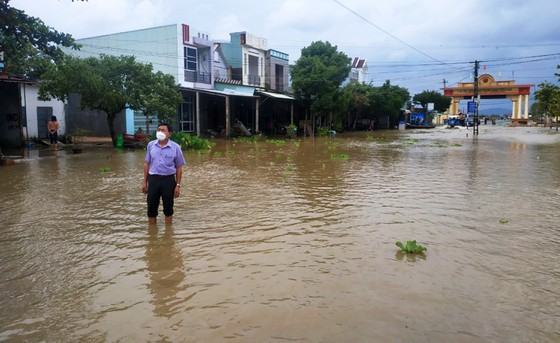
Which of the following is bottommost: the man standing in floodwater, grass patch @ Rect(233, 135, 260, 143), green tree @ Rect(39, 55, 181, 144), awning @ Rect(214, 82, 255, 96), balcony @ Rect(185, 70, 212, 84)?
grass patch @ Rect(233, 135, 260, 143)

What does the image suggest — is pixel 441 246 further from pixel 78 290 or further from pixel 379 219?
pixel 78 290

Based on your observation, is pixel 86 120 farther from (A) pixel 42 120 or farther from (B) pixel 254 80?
(B) pixel 254 80

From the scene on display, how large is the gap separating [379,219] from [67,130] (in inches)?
891

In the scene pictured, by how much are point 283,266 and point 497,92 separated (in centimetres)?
7897

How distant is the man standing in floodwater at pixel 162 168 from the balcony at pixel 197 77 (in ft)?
79.5

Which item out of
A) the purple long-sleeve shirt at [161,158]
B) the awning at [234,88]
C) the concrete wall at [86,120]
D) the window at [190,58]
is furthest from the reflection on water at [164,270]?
the awning at [234,88]

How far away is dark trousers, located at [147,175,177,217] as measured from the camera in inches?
263

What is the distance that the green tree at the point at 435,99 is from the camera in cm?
7562

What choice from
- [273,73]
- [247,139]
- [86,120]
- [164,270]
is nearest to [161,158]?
[164,270]

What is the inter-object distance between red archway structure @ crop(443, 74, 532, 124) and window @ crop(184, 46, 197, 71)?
5787cm

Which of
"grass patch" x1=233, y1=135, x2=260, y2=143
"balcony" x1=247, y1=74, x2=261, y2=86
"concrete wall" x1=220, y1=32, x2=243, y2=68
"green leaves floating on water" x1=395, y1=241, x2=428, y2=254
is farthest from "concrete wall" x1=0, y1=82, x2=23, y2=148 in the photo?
"green leaves floating on water" x1=395, y1=241, x2=428, y2=254

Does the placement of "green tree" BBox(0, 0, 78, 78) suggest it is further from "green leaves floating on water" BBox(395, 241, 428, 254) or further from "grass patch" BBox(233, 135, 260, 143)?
"grass patch" BBox(233, 135, 260, 143)

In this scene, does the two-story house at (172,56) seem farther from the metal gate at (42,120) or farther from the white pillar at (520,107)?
the white pillar at (520,107)

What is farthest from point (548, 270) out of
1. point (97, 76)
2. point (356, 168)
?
point (97, 76)
